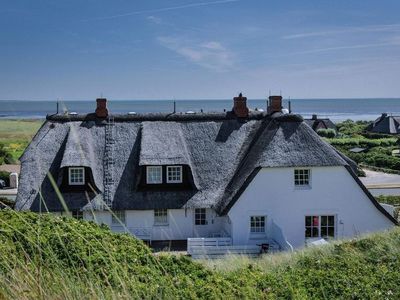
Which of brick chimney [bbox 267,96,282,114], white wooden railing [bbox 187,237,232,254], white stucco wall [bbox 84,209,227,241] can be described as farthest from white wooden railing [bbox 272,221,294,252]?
brick chimney [bbox 267,96,282,114]

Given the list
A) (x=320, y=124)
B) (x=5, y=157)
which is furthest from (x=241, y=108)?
(x=320, y=124)

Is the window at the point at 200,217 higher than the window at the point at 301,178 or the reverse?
the reverse

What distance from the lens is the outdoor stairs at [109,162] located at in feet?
73.7

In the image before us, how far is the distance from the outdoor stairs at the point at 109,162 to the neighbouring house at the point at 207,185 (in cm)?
5

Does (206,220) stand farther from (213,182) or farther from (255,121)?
(255,121)

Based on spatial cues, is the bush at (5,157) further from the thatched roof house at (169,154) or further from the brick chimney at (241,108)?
the brick chimney at (241,108)

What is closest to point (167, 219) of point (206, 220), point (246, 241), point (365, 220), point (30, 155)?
point (206, 220)

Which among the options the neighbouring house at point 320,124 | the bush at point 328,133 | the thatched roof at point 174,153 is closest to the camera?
the thatched roof at point 174,153

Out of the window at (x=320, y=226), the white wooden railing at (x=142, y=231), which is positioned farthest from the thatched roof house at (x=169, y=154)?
the window at (x=320, y=226)

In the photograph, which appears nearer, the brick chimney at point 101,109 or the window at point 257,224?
the window at point 257,224

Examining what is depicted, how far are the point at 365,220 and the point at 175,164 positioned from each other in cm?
868

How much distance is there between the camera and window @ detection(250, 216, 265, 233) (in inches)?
872

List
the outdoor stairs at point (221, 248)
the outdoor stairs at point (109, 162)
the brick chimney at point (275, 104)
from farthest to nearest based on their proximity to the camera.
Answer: the brick chimney at point (275, 104) → the outdoor stairs at point (109, 162) → the outdoor stairs at point (221, 248)

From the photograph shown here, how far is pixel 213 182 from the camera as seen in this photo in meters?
23.3
